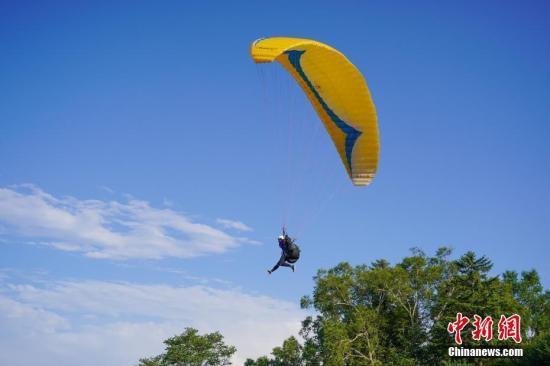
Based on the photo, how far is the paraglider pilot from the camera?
44.7ft

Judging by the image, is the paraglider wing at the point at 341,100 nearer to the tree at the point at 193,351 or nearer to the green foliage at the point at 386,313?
the green foliage at the point at 386,313

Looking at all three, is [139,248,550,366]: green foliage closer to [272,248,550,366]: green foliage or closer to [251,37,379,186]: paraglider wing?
[272,248,550,366]: green foliage

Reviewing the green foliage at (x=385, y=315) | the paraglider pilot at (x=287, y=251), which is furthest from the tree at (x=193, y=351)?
the paraglider pilot at (x=287, y=251)

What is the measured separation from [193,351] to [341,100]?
33.6 m

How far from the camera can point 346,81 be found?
13.9 metres

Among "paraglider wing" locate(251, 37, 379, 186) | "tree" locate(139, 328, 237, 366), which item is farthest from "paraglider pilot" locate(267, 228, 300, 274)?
"tree" locate(139, 328, 237, 366)

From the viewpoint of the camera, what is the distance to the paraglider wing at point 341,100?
1366 cm

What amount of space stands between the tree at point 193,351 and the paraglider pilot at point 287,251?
103 feet

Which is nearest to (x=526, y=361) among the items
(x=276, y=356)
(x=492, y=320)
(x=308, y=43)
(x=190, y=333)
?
(x=492, y=320)

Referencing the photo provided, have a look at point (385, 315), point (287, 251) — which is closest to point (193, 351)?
point (385, 315)

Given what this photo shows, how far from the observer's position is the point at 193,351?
141 feet

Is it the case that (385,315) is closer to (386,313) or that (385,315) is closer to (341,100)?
(386,313)

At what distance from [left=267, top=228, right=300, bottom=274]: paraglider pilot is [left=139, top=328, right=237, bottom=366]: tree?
3141cm

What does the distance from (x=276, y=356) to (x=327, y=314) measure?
19.0ft
